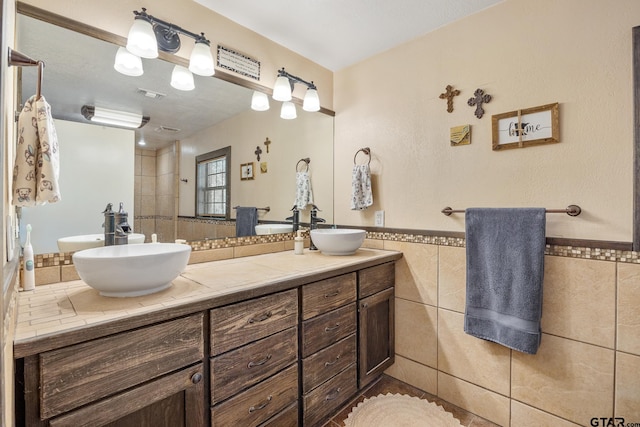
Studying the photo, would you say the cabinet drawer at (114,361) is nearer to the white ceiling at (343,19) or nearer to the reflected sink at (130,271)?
the reflected sink at (130,271)

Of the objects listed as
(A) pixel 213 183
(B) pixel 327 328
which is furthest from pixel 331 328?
(A) pixel 213 183

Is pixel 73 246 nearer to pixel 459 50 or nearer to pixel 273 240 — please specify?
pixel 273 240

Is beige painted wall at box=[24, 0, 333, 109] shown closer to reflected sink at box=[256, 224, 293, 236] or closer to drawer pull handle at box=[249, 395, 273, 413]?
reflected sink at box=[256, 224, 293, 236]

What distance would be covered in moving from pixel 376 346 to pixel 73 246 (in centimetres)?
170

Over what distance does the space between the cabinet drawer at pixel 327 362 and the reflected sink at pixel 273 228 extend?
0.89m

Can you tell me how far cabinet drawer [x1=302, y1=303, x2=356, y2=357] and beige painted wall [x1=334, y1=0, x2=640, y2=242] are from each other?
75 cm

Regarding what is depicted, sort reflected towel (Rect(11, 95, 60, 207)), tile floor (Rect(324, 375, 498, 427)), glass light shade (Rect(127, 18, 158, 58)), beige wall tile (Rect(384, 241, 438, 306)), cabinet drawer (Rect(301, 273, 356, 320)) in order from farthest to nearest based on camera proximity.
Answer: beige wall tile (Rect(384, 241, 438, 306)) → tile floor (Rect(324, 375, 498, 427)) → cabinet drawer (Rect(301, 273, 356, 320)) → glass light shade (Rect(127, 18, 158, 58)) → reflected towel (Rect(11, 95, 60, 207))

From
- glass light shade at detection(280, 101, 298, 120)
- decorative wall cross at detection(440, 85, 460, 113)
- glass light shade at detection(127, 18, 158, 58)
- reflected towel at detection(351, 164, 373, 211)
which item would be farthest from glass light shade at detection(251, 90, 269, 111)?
decorative wall cross at detection(440, 85, 460, 113)

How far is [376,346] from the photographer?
6.38ft

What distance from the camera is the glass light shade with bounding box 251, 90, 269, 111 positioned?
202 centimetres

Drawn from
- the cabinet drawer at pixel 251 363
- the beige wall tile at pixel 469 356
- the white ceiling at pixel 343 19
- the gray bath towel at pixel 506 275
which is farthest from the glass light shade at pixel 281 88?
the beige wall tile at pixel 469 356

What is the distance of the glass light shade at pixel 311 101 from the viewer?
220 cm

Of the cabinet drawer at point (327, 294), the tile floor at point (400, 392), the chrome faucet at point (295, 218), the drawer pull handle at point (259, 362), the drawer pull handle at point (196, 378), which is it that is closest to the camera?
the drawer pull handle at point (196, 378)

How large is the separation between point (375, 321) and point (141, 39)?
1.94 metres
